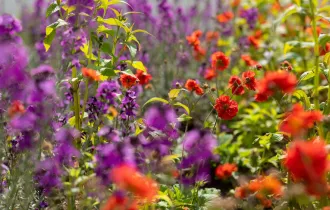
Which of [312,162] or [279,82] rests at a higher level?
[279,82]

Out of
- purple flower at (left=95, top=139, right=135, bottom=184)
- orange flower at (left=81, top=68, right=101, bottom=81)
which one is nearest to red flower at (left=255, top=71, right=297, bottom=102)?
purple flower at (left=95, top=139, right=135, bottom=184)

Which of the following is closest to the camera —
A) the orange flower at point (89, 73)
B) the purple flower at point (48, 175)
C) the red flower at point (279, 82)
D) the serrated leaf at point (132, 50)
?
the red flower at point (279, 82)

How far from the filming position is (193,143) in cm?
218

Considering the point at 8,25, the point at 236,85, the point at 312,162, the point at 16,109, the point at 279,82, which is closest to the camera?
the point at 312,162

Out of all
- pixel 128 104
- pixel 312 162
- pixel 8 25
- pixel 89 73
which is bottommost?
pixel 312 162

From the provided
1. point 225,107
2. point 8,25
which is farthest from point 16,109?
point 8,25

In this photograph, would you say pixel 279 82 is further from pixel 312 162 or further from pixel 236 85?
pixel 236 85

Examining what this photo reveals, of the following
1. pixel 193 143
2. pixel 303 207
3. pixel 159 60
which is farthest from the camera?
pixel 159 60

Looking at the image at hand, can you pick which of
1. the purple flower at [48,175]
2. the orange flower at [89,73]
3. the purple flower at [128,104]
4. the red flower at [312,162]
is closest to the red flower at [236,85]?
the purple flower at [128,104]

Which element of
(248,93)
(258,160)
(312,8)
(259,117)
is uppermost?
(248,93)

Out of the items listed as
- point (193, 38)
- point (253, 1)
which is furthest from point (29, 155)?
point (253, 1)

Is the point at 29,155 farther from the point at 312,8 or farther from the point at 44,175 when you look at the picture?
the point at 312,8

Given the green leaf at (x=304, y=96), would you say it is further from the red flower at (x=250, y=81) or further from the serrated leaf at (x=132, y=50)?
the serrated leaf at (x=132, y=50)

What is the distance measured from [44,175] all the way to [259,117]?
2.16 meters
